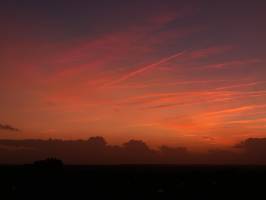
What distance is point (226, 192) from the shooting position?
84000 millimetres

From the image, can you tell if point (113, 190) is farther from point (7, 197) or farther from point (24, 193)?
point (7, 197)

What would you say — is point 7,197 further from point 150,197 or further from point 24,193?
point 150,197

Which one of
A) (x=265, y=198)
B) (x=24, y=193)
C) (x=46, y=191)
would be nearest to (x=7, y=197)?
(x=24, y=193)

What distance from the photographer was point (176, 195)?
80062 mm

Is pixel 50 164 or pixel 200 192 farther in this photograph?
pixel 50 164

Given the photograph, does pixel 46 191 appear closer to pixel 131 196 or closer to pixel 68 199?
pixel 68 199

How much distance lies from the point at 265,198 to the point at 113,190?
107 ft

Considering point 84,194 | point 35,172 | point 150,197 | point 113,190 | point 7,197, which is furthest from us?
point 35,172

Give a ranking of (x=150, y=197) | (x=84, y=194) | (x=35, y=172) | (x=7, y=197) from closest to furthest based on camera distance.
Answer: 1. (x=7, y=197)
2. (x=150, y=197)
3. (x=84, y=194)
4. (x=35, y=172)

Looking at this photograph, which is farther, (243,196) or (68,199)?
(243,196)

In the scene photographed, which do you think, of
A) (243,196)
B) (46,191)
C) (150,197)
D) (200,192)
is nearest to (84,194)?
(46,191)

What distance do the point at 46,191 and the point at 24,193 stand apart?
20.3 feet

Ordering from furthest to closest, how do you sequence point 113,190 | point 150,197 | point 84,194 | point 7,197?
point 113,190 < point 84,194 < point 150,197 < point 7,197

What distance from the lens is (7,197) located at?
70375 millimetres
